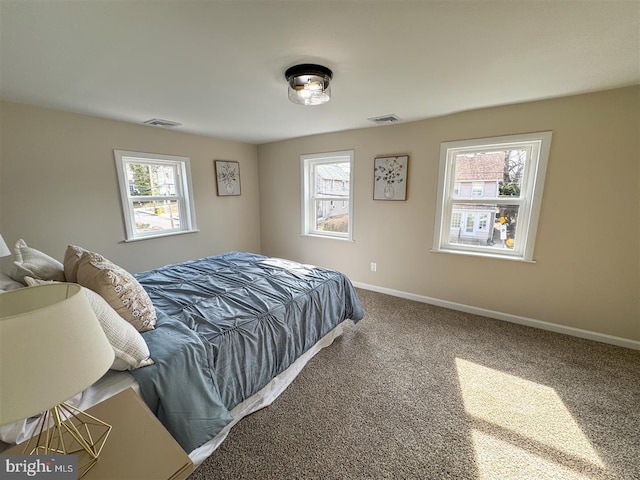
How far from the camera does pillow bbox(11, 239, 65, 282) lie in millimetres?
1410

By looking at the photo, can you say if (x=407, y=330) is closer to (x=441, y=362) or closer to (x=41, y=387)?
(x=441, y=362)

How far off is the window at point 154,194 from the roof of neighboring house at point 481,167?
11.5 ft

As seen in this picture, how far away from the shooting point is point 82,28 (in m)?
1.30

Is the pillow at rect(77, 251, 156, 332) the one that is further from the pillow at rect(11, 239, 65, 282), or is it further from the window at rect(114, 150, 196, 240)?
the window at rect(114, 150, 196, 240)

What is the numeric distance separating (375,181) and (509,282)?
6.19 feet

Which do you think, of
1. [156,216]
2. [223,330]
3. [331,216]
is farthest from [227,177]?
[223,330]

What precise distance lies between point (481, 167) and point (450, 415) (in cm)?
241

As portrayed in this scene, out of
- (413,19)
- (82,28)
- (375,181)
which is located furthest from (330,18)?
(375,181)

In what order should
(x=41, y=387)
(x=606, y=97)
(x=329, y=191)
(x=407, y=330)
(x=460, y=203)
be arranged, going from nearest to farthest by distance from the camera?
1. (x=41, y=387)
2. (x=606, y=97)
3. (x=407, y=330)
4. (x=460, y=203)
5. (x=329, y=191)

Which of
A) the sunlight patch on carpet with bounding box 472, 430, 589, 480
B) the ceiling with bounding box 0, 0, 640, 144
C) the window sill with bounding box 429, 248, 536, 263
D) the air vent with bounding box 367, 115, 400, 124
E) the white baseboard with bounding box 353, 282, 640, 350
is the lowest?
the sunlight patch on carpet with bounding box 472, 430, 589, 480

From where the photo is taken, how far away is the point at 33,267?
1437 millimetres

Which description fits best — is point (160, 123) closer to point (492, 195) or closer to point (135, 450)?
point (135, 450)

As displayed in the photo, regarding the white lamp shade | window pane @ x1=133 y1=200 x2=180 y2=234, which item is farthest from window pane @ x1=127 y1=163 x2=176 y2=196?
the white lamp shade

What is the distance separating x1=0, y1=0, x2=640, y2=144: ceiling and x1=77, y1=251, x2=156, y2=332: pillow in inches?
48.0
